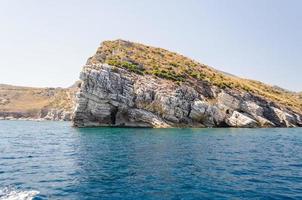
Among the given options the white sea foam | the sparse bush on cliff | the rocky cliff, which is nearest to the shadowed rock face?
the rocky cliff

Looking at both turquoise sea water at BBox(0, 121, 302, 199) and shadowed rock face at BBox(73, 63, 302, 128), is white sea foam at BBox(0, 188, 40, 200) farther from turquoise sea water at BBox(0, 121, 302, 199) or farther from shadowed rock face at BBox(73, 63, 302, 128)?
shadowed rock face at BBox(73, 63, 302, 128)

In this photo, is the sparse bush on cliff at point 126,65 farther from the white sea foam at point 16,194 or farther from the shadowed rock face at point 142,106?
the white sea foam at point 16,194

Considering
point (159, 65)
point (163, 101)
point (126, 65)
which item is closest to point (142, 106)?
point (163, 101)

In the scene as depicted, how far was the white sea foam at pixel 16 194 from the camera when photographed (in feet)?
66.7

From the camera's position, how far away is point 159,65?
12450 cm

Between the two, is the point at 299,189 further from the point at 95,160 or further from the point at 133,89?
the point at 133,89

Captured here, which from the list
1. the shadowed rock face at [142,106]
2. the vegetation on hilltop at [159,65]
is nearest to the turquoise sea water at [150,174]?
the shadowed rock face at [142,106]

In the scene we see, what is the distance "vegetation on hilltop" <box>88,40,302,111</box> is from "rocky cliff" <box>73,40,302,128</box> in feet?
1.55

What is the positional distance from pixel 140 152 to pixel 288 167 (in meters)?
18.9

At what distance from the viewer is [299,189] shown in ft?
75.6

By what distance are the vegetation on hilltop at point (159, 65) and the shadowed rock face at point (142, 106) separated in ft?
31.6

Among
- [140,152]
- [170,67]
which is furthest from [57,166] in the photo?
[170,67]

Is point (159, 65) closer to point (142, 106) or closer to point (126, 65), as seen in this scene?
point (126, 65)

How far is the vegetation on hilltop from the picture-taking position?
4528 inches
